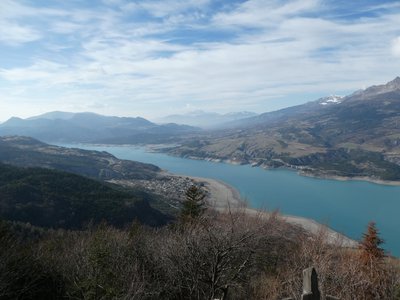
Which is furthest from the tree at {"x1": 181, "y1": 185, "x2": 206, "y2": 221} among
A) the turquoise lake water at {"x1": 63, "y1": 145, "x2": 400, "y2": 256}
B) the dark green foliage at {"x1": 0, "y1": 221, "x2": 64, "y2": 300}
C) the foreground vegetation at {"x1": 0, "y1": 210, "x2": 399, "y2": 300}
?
the turquoise lake water at {"x1": 63, "y1": 145, "x2": 400, "y2": 256}

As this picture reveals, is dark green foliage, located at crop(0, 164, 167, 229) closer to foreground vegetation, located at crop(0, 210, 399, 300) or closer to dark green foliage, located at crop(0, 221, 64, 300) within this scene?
foreground vegetation, located at crop(0, 210, 399, 300)

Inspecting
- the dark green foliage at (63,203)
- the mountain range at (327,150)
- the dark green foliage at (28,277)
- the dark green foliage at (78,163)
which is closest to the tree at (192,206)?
the dark green foliage at (28,277)

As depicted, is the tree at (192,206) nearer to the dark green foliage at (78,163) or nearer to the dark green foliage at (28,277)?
the dark green foliage at (28,277)

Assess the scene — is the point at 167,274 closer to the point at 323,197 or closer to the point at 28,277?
the point at 28,277

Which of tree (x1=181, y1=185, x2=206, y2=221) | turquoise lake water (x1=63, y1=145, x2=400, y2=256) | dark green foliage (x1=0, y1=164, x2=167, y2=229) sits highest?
tree (x1=181, y1=185, x2=206, y2=221)

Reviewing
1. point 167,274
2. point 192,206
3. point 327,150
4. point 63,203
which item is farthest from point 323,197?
Result: point 167,274

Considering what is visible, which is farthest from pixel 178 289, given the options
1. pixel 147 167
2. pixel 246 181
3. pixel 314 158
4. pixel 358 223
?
pixel 314 158
